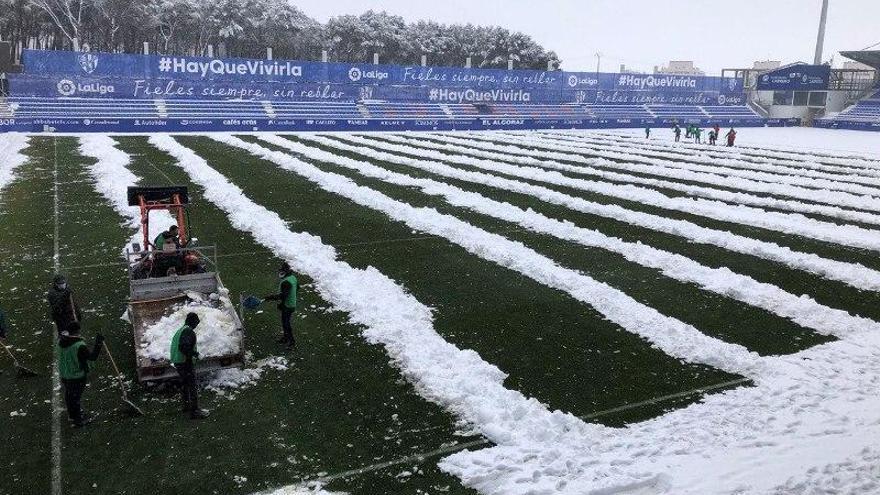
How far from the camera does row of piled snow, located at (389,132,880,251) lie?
1789cm

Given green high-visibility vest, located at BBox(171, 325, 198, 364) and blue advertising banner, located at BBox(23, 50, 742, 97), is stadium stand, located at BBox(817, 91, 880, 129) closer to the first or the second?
blue advertising banner, located at BBox(23, 50, 742, 97)

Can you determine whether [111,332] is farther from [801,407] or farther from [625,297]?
[801,407]

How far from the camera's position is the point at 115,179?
23.8 m

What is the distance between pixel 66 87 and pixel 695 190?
40.7 m

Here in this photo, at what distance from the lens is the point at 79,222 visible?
17672mm

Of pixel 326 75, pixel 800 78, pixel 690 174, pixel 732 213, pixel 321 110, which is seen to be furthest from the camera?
pixel 800 78

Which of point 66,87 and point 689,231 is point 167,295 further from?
point 66,87

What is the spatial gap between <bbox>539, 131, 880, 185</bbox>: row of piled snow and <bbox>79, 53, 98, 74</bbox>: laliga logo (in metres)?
32.7

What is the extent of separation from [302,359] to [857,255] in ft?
46.3

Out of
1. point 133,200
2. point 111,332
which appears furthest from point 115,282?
point 111,332

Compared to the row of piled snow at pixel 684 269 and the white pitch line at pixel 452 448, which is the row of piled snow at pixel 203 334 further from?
the row of piled snow at pixel 684 269

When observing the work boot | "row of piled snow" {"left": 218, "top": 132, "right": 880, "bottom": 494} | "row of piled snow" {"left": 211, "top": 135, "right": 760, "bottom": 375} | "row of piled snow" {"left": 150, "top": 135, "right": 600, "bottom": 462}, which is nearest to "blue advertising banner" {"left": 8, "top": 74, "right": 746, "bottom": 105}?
"row of piled snow" {"left": 211, "top": 135, "right": 760, "bottom": 375}

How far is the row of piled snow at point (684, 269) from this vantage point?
463 inches

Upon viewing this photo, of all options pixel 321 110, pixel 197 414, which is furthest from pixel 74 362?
pixel 321 110
